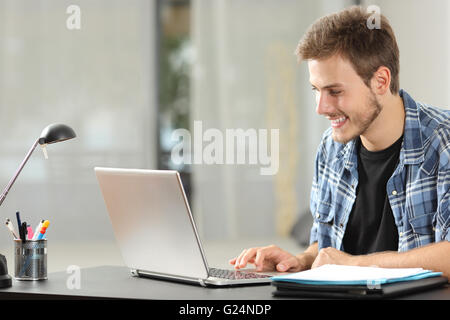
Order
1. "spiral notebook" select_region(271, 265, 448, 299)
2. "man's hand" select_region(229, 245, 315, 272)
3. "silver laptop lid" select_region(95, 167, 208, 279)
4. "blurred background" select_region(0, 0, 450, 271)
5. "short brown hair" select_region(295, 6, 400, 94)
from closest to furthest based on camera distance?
"spiral notebook" select_region(271, 265, 448, 299)
"silver laptop lid" select_region(95, 167, 208, 279)
"man's hand" select_region(229, 245, 315, 272)
"short brown hair" select_region(295, 6, 400, 94)
"blurred background" select_region(0, 0, 450, 271)

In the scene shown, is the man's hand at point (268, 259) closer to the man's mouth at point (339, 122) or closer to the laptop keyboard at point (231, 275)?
the laptop keyboard at point (231, 275)

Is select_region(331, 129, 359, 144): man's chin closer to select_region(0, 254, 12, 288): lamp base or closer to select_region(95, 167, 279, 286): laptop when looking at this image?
select_region(95, 167, 279, 286): laptop

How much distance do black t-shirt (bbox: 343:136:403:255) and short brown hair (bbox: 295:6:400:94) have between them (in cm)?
19

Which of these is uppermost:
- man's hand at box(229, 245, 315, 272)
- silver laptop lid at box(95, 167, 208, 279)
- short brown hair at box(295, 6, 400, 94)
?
short brown hair at box(295, 6, 400, 94)

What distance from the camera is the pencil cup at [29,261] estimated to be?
1.48 meters

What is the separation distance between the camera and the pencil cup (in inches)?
58.2

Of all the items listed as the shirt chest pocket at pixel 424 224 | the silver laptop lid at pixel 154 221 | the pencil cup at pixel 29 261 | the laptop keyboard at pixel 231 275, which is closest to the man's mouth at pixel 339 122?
the shirt chest pocket at pixel 424 224

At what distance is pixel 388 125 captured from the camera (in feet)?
5.96

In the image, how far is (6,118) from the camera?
4.45 metres

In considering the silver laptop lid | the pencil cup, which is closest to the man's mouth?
the silver laptop lid

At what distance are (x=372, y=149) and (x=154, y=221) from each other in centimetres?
75

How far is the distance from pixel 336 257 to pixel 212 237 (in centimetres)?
309

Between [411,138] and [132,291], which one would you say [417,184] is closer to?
[411,138]
